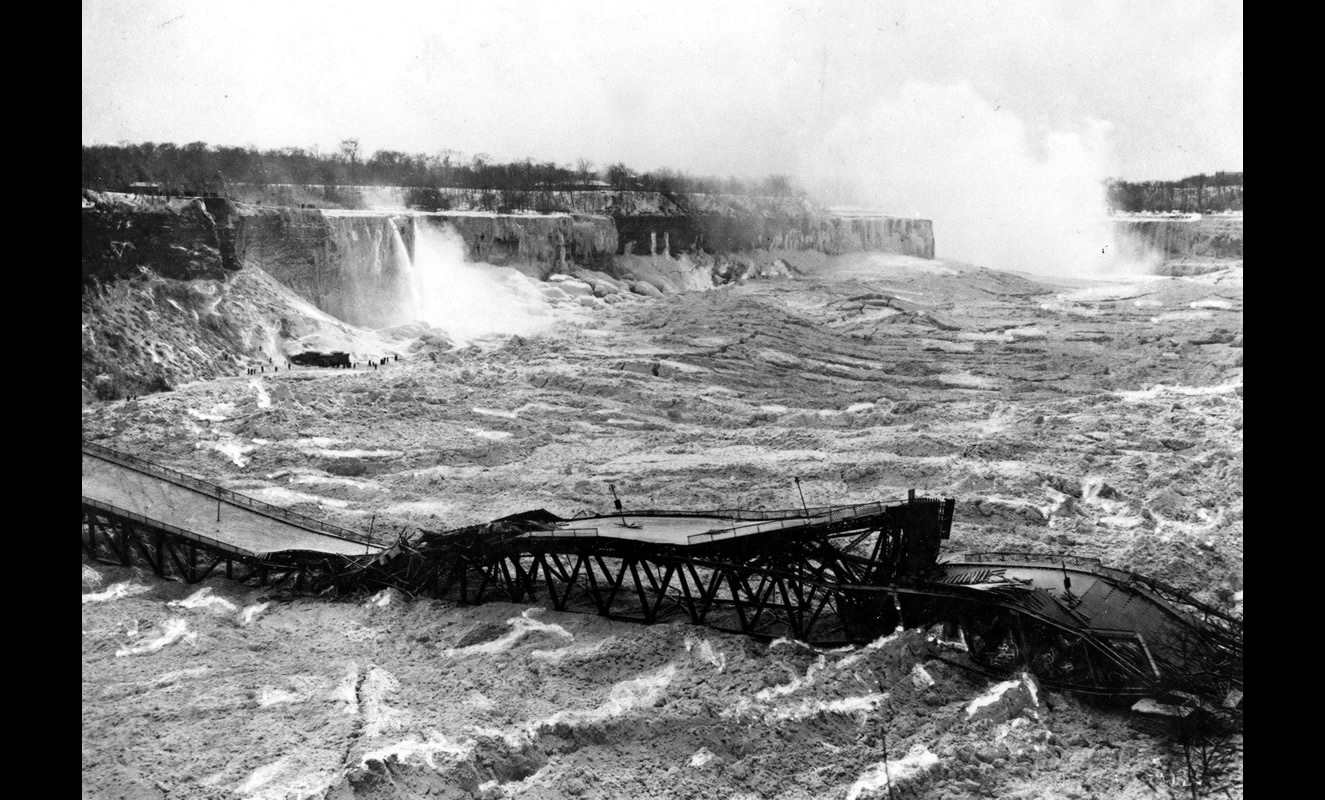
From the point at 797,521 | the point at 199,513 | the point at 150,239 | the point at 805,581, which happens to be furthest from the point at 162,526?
the point at 150,239

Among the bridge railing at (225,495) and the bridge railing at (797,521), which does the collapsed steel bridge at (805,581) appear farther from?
the bridge railing at (225,495)

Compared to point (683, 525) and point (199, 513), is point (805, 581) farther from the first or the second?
point (199, 513)

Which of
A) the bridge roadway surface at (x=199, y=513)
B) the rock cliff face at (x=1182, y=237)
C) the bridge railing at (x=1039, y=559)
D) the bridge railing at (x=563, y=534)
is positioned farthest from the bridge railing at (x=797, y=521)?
the rock cliff face at (x=1182, y=237)

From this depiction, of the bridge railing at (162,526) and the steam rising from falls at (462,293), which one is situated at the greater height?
the steam rising from falls at (462,293)

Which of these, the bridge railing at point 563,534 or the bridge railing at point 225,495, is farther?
the bridge railing at point 225,495
